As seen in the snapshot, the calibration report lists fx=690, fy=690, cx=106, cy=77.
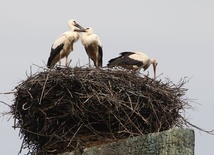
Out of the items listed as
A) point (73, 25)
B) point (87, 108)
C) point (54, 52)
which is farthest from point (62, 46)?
point (87, 108)

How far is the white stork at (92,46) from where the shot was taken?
11914 mm

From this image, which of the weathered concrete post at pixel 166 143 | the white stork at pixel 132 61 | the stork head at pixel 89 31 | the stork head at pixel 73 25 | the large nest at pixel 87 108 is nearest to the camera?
the weathered concrete post at pixel 166 143

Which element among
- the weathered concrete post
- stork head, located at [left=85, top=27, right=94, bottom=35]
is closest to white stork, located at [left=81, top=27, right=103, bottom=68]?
stork head, located at [left=85, top=27, right=94, bottom=35]

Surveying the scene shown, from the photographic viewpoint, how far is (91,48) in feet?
39.4

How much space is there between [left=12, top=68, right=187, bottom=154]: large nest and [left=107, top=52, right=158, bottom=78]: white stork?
2.96 meters

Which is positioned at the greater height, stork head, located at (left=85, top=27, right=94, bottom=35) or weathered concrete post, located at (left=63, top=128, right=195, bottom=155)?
stork head, located at (left=85, top=27, right=94, bottom=35)

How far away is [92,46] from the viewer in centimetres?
1196

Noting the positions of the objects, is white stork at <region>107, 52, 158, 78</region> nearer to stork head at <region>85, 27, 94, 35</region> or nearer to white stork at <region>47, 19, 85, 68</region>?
stork head at <region>85, 27, 94, 35</region>

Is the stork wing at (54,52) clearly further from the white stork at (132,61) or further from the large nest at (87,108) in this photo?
the large nest at (87,108)

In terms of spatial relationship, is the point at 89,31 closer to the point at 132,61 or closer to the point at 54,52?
the point at 54,52

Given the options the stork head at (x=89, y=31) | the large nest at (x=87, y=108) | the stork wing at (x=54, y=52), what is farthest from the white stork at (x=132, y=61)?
the large nest at (x=87, y=108)

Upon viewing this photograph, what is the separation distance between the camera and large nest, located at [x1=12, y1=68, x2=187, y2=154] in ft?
25.1

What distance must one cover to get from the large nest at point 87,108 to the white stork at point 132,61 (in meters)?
2.96

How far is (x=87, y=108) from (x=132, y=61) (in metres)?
4.30
